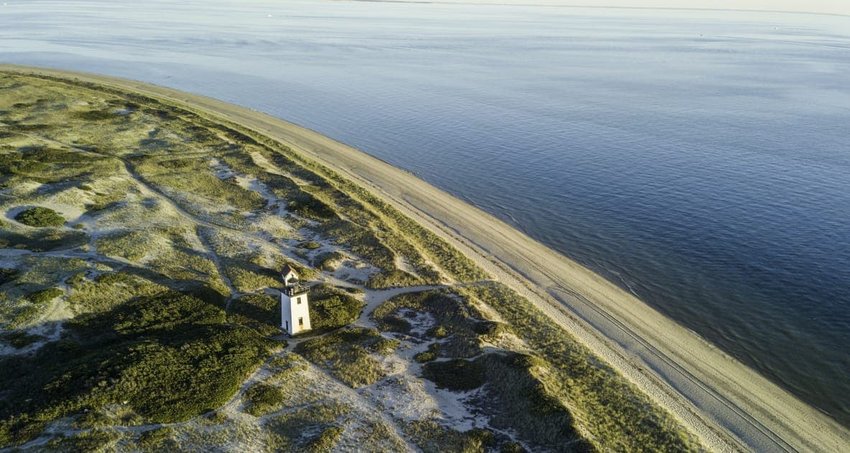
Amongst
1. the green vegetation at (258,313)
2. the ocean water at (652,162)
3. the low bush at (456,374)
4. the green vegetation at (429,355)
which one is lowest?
the green vegetation at (258,313)

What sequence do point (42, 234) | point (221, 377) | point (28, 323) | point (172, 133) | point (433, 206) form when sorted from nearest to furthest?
point (221, 377) → point (28, 323) → point (42, 234) → point (433, 206) → point (172, 133)

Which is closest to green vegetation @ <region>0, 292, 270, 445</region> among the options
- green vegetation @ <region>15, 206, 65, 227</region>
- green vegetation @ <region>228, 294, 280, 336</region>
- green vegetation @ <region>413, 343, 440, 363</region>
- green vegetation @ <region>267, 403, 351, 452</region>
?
green vegetation @ <region>228, 294, 280, 336</region>

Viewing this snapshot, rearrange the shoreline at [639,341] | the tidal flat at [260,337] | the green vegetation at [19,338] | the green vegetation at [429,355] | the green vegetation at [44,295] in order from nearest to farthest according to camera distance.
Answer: the tidal flat at [260,337], the green vegetation at [19,338], the shoreline at [639,341], the green vegetation at [429,355], the green vegetation at [44,295]

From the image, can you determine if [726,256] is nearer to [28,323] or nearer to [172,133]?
[28,323]

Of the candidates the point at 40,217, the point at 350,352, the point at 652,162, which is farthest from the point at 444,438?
the point at 652,162

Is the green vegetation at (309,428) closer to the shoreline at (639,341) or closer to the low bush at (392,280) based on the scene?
the low bush at (392,280)

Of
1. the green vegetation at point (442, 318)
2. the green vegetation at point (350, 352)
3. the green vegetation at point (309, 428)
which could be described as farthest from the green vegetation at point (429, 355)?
the green vegetation at point (309, 428)

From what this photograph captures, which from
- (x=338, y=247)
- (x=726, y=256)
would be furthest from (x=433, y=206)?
(x=726, y=256)
